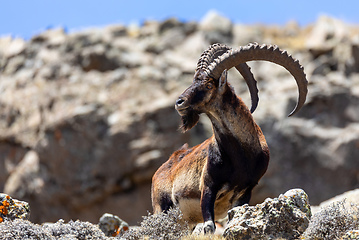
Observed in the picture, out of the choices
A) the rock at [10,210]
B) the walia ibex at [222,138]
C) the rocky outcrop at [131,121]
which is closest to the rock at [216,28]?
the rocky outcrop at [131,121]

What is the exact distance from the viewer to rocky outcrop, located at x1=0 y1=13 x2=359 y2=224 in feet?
81.3

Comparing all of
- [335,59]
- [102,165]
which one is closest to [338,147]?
[335,59]

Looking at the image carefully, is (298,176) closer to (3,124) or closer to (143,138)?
(143,138)

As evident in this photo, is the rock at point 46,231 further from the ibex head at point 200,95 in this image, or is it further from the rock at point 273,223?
the ibex head at point 200,95

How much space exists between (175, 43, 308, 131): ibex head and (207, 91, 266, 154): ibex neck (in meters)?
0.16

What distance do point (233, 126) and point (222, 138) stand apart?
274 millimetres

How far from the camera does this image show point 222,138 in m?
8.93

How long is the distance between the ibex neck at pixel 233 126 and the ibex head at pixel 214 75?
0.16 metres

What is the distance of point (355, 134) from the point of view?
24.6m

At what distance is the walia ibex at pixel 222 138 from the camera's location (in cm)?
869

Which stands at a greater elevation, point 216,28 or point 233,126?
point 216,28

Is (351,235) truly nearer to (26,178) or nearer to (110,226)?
(110,226)

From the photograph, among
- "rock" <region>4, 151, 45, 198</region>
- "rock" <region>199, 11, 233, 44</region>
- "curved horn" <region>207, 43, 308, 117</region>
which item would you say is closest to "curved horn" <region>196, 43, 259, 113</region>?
"curved horn" <region>207, 43, 308, 117</region>

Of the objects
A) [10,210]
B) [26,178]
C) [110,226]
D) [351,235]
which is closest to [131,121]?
[26,178]
